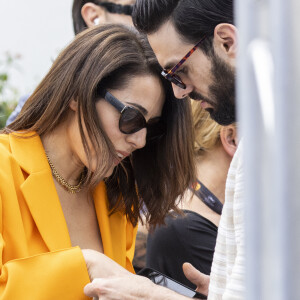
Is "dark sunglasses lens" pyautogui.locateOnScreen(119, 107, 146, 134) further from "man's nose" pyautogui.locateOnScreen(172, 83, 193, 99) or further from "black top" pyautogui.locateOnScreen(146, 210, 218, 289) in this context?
"black top" pyautogui.locateOnScreen(146, 210, 218, 289)

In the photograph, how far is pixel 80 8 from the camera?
346 cm

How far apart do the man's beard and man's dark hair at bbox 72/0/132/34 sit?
1.28 meters

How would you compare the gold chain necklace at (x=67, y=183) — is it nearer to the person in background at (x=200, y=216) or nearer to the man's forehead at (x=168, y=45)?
the person in background at (x=200, y=216)

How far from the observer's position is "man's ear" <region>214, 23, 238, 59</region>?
1981mm

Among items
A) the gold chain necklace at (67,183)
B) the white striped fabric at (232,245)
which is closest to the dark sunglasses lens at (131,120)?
the gold chain necklace at (67,183)

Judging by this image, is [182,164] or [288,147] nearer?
[288,147]

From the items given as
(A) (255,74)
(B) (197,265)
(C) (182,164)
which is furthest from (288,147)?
(B) (197,265)

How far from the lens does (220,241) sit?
1.50 meters

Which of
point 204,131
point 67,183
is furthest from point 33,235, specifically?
point 204,131

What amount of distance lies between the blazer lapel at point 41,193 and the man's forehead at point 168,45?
57cm

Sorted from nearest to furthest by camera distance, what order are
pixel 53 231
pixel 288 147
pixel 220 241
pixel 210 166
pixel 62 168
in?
pixel 288 147, pixel 220 241, pixel 53 231, pixel 62 168, pixel 210 166

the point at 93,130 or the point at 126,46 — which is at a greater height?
the point at 126,46

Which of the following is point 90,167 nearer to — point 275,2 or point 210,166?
point 210,166

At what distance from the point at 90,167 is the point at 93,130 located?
15cm
